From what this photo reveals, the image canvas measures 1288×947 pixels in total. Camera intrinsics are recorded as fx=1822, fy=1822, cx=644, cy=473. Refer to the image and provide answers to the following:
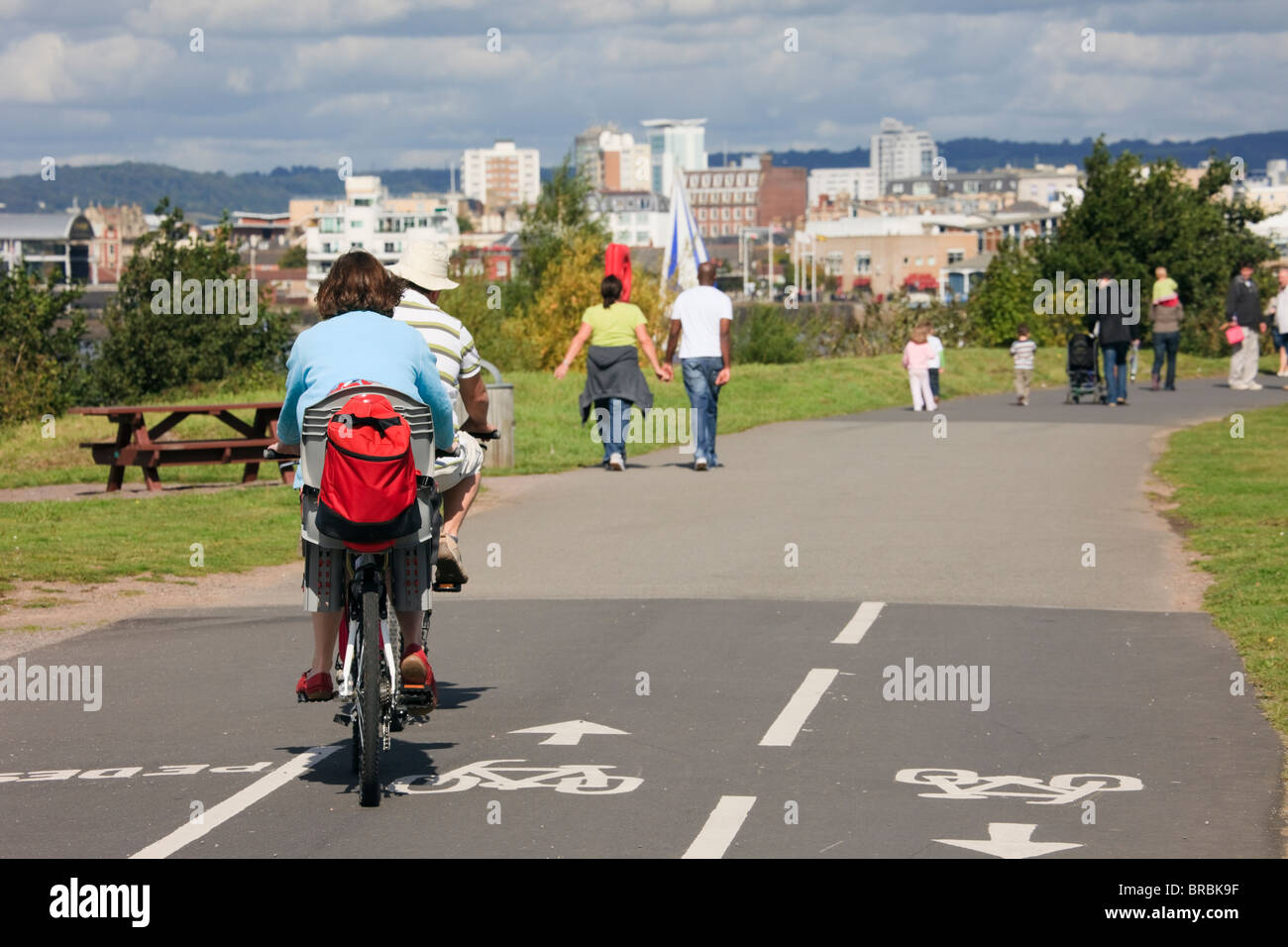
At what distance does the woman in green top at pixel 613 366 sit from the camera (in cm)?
1800

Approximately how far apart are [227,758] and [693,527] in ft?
→ 24.1

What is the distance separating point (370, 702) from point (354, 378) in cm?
115

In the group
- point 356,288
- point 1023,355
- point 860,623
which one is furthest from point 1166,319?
point 356,288

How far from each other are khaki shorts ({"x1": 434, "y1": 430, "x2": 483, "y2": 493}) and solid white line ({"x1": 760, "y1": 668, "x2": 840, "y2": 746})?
5.51 ft

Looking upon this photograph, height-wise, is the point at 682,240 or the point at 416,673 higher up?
the point at 682,240

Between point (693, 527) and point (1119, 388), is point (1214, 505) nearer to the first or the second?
point (693, 527)

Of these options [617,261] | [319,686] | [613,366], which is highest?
[617,261]

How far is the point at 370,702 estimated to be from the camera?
6258 mm

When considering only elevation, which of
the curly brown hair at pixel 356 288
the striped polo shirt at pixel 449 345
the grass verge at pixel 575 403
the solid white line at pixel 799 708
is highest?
the curly brown hair at pixel 356 288

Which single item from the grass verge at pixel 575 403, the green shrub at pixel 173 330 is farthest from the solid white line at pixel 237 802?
the green shrub at pixel 173 330

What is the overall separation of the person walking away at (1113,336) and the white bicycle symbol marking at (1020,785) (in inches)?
836

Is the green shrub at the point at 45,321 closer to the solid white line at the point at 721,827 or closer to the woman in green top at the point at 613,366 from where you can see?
the woman in green top at the point at 613,366

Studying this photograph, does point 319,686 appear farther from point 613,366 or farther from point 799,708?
point 613,366
